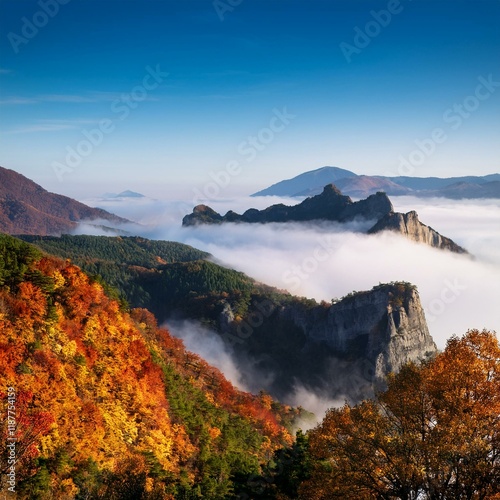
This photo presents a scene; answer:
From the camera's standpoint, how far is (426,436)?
16516mm

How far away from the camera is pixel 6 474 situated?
909 inches

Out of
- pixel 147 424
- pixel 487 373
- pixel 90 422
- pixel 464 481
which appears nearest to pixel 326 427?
pixel 464 481

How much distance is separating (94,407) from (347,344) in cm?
10981

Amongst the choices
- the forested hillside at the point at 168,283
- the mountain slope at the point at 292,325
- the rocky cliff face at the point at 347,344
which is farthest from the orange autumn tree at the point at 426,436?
the forested hillside at the point at 168,283

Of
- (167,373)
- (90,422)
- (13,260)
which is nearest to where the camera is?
(90,422)

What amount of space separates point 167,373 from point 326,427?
3040 cm

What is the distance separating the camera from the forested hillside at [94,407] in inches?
1050

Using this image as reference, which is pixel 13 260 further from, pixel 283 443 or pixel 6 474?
pixel 283 443

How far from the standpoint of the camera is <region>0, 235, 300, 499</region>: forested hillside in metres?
26.7

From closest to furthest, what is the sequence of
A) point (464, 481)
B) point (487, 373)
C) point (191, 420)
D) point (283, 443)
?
point (464, 481), point (487, 373), point (191, 420), point (283, 443)

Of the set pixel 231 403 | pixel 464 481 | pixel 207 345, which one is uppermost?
pixel 464 481

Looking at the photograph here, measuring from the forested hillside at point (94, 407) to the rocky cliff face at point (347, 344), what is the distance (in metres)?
80.0

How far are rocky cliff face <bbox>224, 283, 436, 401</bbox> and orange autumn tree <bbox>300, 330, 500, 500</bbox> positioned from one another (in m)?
106

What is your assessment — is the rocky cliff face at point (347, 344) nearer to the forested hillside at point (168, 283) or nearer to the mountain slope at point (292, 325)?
the mountain slope at point (292, 325)
